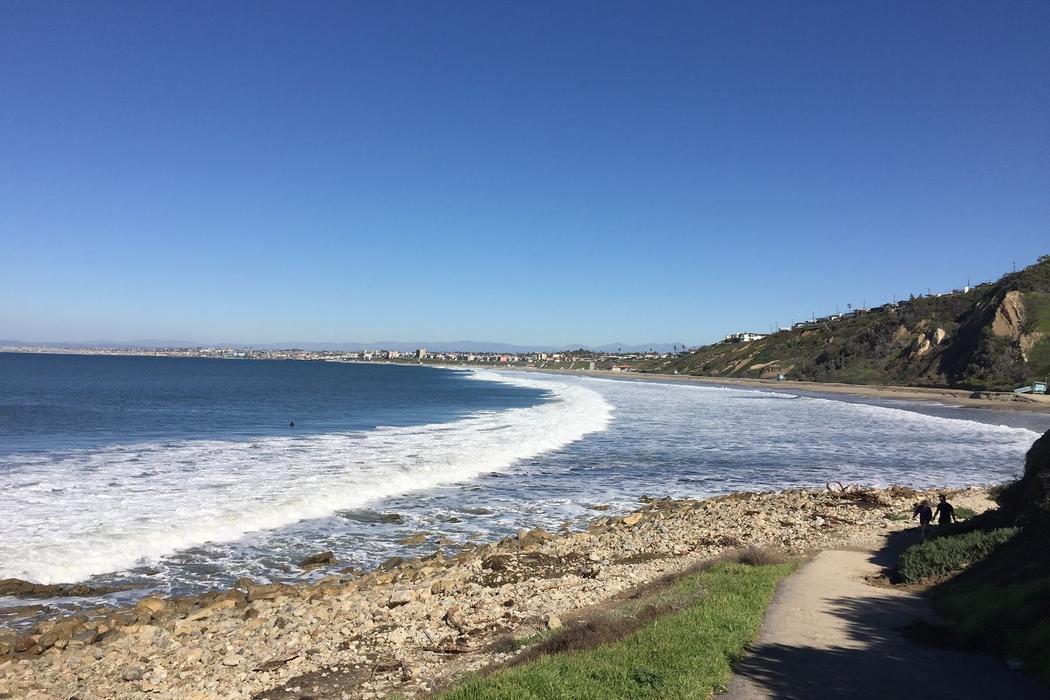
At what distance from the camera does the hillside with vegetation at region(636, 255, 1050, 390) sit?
73375 millimetres

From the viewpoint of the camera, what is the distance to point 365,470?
24562 millimetres

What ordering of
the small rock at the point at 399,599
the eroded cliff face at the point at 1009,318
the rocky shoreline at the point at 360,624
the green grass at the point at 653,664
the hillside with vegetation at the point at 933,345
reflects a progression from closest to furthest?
1. the green grass at the point at 653,664
2. the rocky shoreline at the point at 360,624
3. the small rock at the point at 399,599
4. the hillside with vegetation at the point at 933,345
5. the eroded cliff face at the point at 1009,318

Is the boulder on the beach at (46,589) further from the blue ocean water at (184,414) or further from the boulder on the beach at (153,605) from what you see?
the blue ocean water at (184,414)

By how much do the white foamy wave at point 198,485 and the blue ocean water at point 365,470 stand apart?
0.25ft

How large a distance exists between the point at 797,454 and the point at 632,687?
91.2 feet

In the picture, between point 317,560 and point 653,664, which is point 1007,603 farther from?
point 317,560

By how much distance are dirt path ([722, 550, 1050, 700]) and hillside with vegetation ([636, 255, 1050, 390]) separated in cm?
7400

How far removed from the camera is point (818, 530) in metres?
16.5

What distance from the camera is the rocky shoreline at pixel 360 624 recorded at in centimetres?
823

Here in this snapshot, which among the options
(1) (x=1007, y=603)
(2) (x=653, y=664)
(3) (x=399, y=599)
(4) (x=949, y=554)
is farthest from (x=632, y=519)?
(2) (x=653, y=664)

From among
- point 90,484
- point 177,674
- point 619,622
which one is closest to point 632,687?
point 619,622

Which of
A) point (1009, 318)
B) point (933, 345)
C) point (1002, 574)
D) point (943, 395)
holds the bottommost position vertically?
point (1002, 574)

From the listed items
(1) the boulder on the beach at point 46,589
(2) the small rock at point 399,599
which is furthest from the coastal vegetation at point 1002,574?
(1) the boulder on the beach at point 46,589

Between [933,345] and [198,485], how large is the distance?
94637mm
